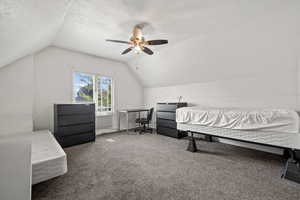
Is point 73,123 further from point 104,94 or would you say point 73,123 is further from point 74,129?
point 104,94

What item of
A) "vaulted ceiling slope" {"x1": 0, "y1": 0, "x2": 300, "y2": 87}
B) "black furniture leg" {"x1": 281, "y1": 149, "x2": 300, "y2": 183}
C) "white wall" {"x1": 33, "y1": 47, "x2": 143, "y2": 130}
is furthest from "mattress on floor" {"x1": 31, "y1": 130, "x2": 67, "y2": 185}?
"black furniture leg" {"x1": 281, "y1": 149, "x2": 300, "y2": 183}

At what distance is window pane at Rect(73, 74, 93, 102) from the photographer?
12.9 ft

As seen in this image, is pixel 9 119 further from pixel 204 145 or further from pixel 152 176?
pixel 204 145

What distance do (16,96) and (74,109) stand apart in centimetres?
118

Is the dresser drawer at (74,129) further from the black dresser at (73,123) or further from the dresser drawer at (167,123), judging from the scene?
the dresser drawer at (167,123)

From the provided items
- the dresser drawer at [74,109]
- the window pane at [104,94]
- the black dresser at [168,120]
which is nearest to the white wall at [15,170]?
the dresser drawer at [74,109]

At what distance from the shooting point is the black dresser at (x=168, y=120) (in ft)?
12.7

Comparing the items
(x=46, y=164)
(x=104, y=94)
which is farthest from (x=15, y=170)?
(x=104, y=94)

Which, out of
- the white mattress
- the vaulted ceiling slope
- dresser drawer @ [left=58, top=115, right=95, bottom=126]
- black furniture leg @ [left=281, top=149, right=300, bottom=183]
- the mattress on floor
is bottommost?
black furniture leg @ [left=281, top=149, right=300, bottom=183]

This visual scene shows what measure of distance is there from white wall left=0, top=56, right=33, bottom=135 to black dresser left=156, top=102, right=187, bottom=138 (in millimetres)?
3499

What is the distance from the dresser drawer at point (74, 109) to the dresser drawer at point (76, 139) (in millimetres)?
615

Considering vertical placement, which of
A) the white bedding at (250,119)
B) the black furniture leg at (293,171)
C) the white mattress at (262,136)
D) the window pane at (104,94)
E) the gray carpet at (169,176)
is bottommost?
the gray carpet at (169,176)

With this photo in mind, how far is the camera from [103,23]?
234cm

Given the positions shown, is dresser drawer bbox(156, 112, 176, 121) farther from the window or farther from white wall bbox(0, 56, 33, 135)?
white wall bbox(0, 56, 33, 135)
